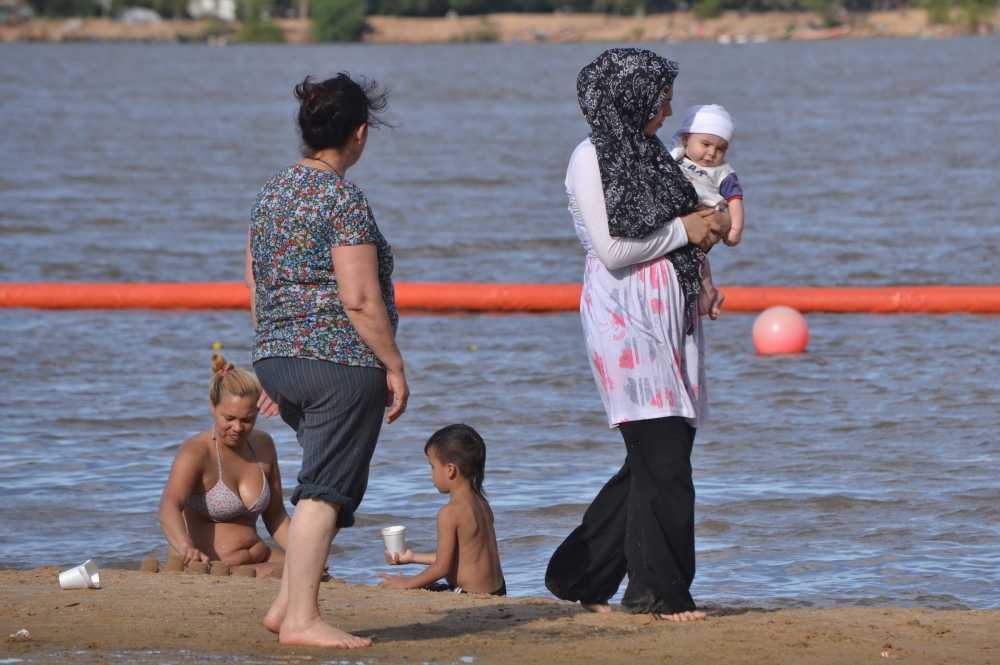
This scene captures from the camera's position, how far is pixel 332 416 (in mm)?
4086

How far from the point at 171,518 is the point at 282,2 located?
132 m

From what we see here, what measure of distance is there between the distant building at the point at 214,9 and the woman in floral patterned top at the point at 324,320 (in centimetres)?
13590

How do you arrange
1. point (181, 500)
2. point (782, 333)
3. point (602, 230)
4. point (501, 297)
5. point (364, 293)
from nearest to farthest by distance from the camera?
point (364, 293) < point (602, 230) < point (181, 500) < point (782, 333) < point (501, 297)

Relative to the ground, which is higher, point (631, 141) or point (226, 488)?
point (631, 141)

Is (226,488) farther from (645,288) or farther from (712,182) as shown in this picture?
(712,182)

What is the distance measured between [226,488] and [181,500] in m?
0.23

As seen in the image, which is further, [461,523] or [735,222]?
[461,523]

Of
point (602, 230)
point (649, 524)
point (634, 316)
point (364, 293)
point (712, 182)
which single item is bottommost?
point (649, 524)

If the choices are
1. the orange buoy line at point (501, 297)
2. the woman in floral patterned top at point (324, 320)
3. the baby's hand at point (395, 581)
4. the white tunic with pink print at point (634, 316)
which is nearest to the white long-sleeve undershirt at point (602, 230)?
the white tunic with pink print at point (634, 316)

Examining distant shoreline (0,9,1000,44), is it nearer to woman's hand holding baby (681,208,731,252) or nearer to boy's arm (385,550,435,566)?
boy's arm (385,550,435,566)

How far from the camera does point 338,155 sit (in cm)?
422

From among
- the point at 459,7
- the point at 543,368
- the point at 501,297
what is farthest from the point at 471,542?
the point at 459,7

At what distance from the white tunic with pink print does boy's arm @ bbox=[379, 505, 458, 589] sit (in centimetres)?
116

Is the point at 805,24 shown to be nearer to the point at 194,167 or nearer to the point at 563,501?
the point at 194,167
